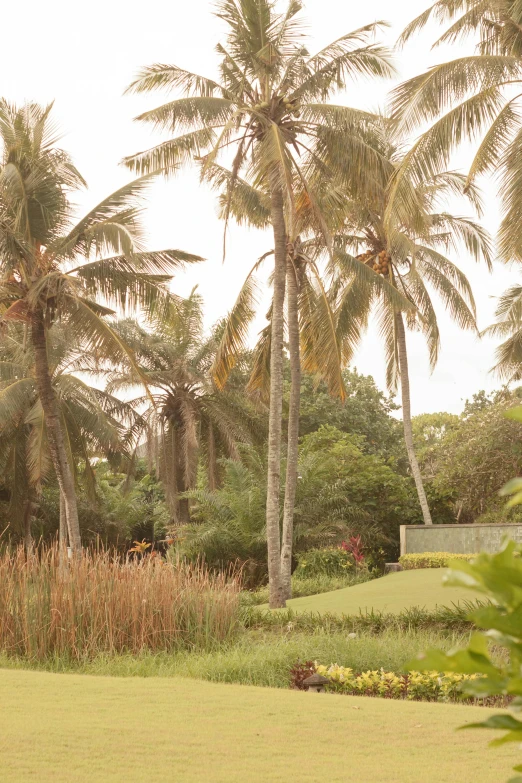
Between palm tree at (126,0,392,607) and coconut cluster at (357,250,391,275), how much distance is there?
6884 mm

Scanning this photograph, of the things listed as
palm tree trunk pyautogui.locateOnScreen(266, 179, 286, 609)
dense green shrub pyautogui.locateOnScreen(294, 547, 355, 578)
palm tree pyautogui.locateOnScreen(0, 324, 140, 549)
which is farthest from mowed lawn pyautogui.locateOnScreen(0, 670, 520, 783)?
palm tree pyautogui.locateOnScreen(0, 324, 140, 549)

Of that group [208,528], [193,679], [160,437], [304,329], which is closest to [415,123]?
[304,329]

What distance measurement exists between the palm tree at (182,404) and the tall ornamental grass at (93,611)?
13.6 meters

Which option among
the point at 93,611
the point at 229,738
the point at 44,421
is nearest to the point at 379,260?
the point at 44,421

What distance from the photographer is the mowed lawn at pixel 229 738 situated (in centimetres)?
444

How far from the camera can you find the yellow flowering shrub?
7688 millimetres

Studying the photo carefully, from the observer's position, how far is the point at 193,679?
306 inches

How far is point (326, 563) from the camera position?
19844 millimetres

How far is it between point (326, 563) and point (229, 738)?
1488cm

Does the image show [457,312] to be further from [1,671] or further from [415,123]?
[1,671]

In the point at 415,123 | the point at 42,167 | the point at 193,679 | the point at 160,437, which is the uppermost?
the point at 42,167

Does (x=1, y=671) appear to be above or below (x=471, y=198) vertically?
below

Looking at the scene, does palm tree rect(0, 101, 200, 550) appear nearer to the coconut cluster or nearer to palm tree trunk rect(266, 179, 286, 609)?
palm tree trunk rect(266, 179, 286, 609)

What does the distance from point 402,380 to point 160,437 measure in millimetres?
6624
